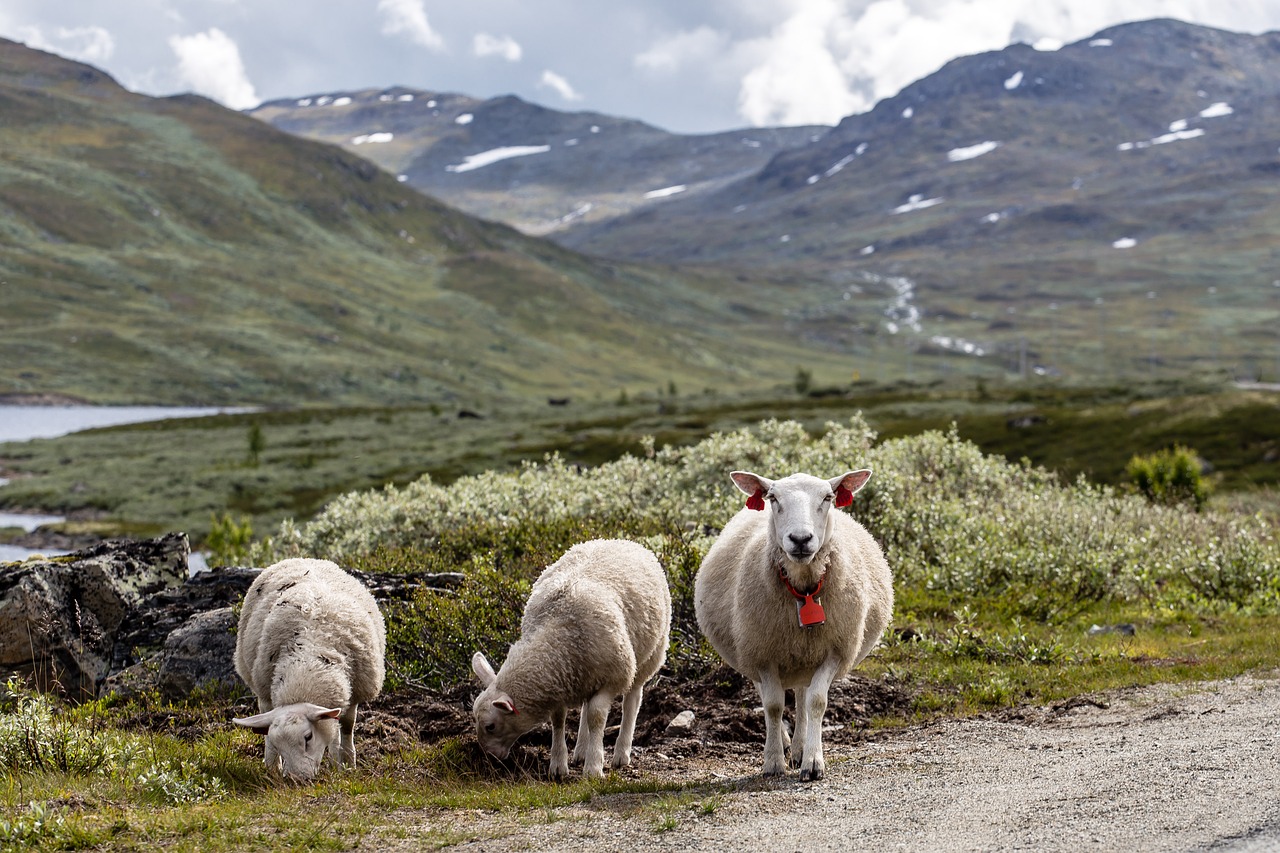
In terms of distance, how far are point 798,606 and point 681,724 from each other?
316 cm

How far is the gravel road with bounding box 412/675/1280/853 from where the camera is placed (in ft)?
27.4

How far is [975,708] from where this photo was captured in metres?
14.0

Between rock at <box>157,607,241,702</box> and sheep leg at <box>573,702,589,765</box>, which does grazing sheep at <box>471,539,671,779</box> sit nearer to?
sheep leg at <box>573,702,589,765</box>

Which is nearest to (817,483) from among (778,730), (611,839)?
(778,730)

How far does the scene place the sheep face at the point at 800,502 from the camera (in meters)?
10.3

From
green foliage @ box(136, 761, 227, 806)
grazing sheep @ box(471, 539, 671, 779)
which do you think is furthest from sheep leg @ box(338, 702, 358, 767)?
grazing sheep @ box(471, 539, 671, 779)

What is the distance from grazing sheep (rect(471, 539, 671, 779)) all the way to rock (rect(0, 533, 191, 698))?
7.65 m

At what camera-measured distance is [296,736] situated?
36.6ft

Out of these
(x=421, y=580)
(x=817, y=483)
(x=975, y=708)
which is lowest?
(x=975, y=708)

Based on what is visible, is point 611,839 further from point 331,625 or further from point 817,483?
point 331,625

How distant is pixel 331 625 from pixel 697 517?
14.0 metres

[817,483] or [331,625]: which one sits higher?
[817,483]

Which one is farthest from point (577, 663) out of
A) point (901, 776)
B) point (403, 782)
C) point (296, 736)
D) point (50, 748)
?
point (50, 748)

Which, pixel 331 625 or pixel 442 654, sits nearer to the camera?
pixel 331 625
